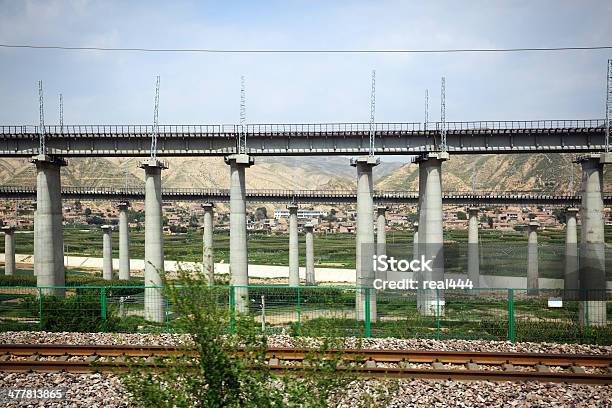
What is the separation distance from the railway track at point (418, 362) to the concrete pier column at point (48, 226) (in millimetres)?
19716

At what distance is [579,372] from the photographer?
577 inches

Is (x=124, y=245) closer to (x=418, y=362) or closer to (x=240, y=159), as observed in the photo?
(x=240, y=159)

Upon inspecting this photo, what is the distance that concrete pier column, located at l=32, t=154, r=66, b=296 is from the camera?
3475cm

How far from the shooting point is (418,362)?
52.4ft

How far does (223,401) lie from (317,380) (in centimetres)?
185

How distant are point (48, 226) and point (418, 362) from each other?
30398 mm

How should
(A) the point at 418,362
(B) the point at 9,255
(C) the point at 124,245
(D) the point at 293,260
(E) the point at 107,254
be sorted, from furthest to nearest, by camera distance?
(B) the point at 9,255 → (E) the point at 107,254 → (C) the point at 124,245 → (D) the point at 293,260 → (A) the point at 418,362

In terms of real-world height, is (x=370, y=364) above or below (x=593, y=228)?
below

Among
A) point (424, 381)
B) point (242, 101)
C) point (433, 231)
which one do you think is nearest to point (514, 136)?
point (433, 231)

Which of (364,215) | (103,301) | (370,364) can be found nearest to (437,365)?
(370,364)

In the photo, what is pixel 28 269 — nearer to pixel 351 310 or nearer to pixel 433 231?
pixel 351 310

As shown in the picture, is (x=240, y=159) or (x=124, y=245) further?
(x=124, y=245)

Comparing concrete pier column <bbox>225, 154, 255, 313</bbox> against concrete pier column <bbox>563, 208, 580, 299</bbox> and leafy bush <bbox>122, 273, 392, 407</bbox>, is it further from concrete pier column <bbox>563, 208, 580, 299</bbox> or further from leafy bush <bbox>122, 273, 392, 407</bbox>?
concrete pier column <bbox>563, 208, 580, 299</bbox>

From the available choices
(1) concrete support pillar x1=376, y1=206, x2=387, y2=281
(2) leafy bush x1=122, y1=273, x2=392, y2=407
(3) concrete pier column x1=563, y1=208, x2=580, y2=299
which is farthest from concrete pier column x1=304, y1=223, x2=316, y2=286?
(2) leafy bush x1=122, y1=273, x2=392, y2=407
